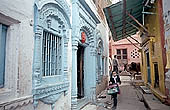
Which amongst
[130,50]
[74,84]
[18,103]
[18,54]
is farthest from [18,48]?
[130,50]

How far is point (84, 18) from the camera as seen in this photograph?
5.19 m

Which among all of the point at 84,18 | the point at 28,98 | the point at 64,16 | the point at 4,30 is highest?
the point at 84,18

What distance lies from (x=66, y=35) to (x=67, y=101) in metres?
1.85

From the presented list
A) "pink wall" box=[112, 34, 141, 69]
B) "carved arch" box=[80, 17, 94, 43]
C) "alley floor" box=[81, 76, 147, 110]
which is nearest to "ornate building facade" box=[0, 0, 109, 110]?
"carved arch" box=[80, 17, 94, 43]

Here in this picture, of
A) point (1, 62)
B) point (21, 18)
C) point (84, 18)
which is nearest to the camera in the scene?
point (1, 62)

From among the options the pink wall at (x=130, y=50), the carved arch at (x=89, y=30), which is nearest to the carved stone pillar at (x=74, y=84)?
the carved arch at (x=89, y=30)

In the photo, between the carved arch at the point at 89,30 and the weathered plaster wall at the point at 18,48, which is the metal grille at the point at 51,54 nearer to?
the weathered plaster wall at the point at 18,48

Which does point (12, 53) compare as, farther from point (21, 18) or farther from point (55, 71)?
point (55, 71)

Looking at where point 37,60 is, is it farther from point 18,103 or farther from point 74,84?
point 74,84

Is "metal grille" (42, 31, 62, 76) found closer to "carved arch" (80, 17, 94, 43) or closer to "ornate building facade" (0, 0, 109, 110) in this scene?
"ornate building facade" (0, 0, 109, 110)

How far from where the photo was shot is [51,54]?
332cm

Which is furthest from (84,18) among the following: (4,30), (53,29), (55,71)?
(4,30)

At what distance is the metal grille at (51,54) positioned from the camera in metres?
3.06

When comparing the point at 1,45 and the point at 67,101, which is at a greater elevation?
the point at 1,45
